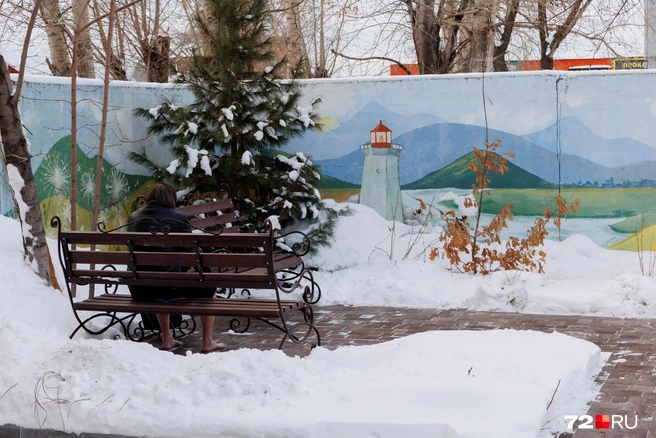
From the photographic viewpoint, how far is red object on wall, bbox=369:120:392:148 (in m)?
10.9

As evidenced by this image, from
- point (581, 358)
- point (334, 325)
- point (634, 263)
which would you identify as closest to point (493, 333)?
point (581, 358)

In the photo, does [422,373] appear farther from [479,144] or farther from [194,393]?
[479,144]

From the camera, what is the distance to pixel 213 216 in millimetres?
9297

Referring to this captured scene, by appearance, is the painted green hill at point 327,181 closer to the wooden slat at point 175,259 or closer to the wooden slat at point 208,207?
the wooden slat at point 208,207

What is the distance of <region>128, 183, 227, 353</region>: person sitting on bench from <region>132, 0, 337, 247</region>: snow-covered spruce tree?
2.83 metres

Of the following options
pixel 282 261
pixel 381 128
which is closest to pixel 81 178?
pixel 282 261

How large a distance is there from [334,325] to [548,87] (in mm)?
4604

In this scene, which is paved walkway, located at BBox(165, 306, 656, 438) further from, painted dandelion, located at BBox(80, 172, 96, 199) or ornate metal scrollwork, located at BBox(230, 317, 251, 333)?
painted dandelion, located at BBox(80, 172, 96, 199)

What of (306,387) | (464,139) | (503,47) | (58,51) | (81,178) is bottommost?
(306,387)

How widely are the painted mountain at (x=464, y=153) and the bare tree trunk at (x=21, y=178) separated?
14.6ft

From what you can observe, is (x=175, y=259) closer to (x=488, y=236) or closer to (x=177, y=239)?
(x=177, y=239)

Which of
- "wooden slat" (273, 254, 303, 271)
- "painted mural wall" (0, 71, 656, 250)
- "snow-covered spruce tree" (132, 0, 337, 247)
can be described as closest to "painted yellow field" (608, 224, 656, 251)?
"painted mural wall" (0, 71, 656, 250)

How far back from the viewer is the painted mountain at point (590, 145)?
10086mm

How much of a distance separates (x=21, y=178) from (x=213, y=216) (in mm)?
2337
